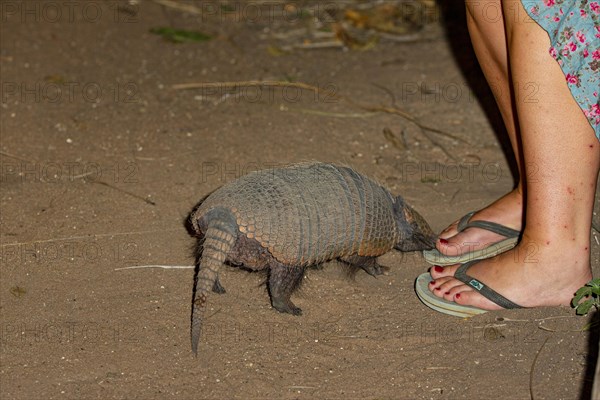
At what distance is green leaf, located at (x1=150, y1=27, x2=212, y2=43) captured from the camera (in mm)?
5875

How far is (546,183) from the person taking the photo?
3.00m

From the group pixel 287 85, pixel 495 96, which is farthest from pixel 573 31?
pixel 287 85

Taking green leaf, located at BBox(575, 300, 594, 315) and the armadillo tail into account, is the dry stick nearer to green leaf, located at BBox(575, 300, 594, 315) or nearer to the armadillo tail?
green leaf, located at BBox(575, 300, 594, 315)

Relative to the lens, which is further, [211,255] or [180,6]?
[180,6]

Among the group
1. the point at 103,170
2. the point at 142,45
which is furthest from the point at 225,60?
the point at 103,170

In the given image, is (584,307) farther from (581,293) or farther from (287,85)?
(287,85)

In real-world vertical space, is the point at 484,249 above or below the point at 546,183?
below

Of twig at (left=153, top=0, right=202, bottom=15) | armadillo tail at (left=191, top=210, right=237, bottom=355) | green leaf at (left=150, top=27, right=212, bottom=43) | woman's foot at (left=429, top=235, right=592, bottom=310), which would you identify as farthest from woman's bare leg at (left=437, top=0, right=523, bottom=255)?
twig at (left=153, top=0, right=202, bottom=15)

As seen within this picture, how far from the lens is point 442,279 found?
3.40 meters

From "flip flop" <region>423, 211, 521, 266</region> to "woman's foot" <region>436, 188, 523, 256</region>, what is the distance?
15 millimetres

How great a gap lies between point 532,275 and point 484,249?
427mm

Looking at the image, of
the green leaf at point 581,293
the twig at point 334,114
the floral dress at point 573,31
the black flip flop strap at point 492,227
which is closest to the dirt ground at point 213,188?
the twig at point 334,114

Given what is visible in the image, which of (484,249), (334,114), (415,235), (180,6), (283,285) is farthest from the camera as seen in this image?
(180,6)

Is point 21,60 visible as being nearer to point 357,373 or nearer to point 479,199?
point 479,199
